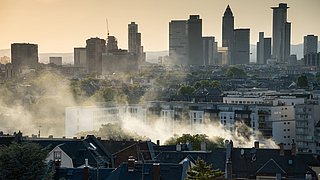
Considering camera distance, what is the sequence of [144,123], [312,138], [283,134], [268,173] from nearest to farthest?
[268,173] → [312,138] → [283,134] → [144,123]

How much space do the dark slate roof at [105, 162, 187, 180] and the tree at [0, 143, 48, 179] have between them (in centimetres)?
949

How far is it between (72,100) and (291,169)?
10681 centimetres

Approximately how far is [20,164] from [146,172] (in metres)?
10.6

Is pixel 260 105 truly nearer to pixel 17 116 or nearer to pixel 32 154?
pixel 17 116

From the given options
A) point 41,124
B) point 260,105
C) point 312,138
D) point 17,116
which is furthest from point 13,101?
point 312,138

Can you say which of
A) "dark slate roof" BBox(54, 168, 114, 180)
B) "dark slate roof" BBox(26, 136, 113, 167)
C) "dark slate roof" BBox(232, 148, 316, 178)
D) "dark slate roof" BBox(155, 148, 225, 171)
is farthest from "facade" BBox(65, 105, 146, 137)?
"dark slate roof" BBox(54, 168, 114, 180)

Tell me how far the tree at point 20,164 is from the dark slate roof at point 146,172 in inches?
374

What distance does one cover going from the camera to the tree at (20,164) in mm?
35438

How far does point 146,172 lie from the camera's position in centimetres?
4441

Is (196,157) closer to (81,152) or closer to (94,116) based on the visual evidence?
(81,152)

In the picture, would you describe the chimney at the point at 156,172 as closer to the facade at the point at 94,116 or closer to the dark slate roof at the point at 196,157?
the dark slate roof at the point at 196,157

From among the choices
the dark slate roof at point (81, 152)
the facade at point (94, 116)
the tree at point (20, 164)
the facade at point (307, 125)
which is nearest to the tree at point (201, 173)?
the tree at point (20, 164)

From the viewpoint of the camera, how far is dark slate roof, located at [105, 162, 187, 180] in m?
44.5

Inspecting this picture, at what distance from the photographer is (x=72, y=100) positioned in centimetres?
15862
